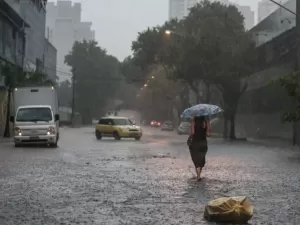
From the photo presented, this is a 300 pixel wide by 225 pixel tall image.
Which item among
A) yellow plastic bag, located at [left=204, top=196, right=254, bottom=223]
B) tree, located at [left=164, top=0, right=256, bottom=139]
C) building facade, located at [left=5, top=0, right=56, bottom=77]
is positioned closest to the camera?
yellow plastic bag, located at [left=204, top=196, right=254, bottom=223]

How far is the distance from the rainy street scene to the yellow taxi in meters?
0.07

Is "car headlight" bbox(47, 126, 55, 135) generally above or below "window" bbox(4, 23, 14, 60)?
below

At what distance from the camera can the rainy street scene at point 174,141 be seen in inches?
339

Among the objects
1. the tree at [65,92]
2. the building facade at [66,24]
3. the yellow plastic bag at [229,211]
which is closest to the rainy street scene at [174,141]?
the yellow plastic bag at [229,211]

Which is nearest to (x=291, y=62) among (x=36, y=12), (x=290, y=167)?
(x=290, y=167)

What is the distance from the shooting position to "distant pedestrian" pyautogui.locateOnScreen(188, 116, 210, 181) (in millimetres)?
13078

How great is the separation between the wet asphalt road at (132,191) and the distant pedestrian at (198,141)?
1.65 feet

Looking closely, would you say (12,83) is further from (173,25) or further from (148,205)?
(148,205)

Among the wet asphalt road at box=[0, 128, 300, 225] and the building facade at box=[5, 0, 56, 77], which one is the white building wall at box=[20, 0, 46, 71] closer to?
the building facade at box=[5, 0, 56, 77]

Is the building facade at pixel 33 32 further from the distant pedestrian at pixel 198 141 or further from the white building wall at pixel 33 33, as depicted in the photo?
the distant pedestrian at pixel 198 141

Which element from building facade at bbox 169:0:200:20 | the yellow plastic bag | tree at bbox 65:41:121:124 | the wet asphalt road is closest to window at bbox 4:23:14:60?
the wet asphalt road

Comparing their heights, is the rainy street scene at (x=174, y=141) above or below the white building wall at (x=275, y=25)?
below

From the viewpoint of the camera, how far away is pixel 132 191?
10.6m

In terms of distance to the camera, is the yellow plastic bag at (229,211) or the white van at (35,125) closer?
the yellow plastic bag at (229,211)
